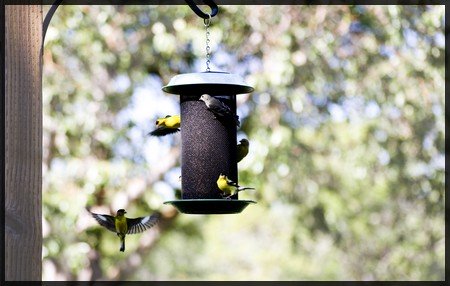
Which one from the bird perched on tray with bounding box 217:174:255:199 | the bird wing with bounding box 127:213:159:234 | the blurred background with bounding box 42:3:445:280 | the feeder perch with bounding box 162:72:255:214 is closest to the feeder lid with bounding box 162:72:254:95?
the feeder perch with bounding box 162:72:255:214

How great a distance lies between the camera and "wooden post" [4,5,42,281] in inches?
103

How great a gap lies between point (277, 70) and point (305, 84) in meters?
0.67

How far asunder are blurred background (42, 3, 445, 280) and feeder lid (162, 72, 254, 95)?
11.2 ft

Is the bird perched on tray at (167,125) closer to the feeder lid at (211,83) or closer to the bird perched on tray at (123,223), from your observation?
the feeder lid at (211,83)

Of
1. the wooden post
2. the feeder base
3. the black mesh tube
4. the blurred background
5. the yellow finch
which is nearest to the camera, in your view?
the wooden post

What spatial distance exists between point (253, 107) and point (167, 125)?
4.11m

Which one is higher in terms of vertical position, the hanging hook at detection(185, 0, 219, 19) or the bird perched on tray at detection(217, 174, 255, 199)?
the hanging hook at detection(185, 0, 219, 19)

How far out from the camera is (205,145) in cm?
382

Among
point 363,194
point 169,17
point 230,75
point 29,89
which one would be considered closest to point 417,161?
point 169,17

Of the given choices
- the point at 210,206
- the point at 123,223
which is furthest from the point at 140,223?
the point at 210,206

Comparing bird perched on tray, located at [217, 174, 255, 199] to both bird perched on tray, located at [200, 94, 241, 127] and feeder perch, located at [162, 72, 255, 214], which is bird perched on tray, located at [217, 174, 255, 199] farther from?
bird perched on tray, located at [200, 94, 241, 127]

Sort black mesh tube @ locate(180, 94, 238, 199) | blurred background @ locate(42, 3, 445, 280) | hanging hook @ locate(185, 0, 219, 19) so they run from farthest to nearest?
blurred background @ locate(42, 3, 445, 280) → black mesh tube @ locate(180, 94, 238, 199) → hanging hook @ locate(185, 0, 219, 19)

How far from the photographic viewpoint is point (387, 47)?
786 centimetres

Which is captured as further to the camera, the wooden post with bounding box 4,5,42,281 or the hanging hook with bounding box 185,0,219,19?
the hanging hook with bounding box 185,0,219,19
